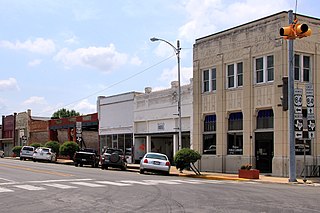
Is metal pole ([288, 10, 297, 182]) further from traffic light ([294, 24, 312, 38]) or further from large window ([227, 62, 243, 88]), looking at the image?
large window ([227, 62, 243, 88])

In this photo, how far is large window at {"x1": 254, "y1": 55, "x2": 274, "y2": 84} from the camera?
29.9 meters

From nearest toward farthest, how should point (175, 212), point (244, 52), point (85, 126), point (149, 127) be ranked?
point (175, 212), point (244, 52), point (149, 127), point (85, 126)

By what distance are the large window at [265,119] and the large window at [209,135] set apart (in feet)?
14.0

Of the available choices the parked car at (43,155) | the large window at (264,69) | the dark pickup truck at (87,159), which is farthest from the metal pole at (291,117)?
the parked car at (43,155)

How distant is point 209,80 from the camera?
3475 centimetres

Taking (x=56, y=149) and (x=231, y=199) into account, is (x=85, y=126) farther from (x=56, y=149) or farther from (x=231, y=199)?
(x=231, y=199)

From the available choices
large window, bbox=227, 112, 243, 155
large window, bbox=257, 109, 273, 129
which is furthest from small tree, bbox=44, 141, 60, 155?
large window, bbox=257, 109, 273, 129

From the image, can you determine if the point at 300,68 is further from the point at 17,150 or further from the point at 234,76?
the point at 17,150

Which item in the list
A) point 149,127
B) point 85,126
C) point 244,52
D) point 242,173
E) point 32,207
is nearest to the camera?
point 32,207

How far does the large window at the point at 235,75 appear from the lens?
106ft

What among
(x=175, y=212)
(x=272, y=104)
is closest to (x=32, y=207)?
(x=175, y=212)

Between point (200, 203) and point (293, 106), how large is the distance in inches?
494

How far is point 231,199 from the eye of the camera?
15.4m

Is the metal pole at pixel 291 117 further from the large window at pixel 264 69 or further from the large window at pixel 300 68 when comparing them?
the large window at pixel 264 69
